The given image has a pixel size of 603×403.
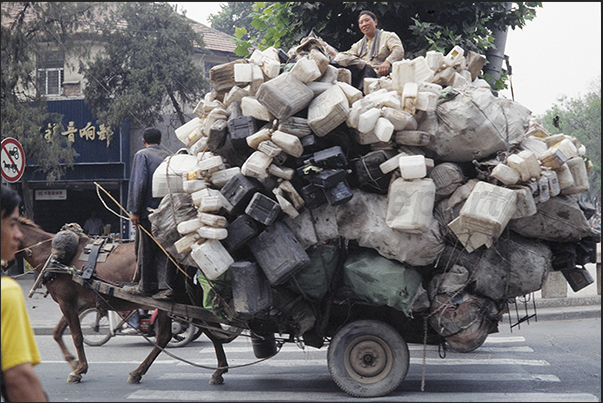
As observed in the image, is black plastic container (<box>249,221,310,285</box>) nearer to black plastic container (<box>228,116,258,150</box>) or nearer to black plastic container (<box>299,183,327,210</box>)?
black plastic container (<box>299,183,327,210</box>)

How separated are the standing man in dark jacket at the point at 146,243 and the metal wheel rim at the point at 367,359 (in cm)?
184

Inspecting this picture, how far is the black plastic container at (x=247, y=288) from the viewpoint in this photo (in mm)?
5051

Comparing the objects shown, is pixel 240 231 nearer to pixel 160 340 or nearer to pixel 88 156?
pixel 160 340

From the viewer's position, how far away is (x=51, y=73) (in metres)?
15.1

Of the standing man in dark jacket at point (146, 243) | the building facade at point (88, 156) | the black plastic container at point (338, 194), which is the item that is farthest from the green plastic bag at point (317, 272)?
the building facade at point (88, 156)

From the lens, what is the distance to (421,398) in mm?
5547

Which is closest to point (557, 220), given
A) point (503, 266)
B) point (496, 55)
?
point (503, 266)

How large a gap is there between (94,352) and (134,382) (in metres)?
2.60

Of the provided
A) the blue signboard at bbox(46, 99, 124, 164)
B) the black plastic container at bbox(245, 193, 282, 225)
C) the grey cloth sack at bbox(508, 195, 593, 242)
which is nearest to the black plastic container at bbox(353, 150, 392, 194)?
the black plastic container at bbox(245, 193, 282, 225)

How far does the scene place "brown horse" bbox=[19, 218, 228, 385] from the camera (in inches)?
260

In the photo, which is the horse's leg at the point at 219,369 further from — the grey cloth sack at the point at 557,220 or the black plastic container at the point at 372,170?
the grey cloth sack at the point at 557,220

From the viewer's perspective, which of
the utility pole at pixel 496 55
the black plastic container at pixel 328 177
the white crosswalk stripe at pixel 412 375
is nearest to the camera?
the black plastic container at pixel 328 177

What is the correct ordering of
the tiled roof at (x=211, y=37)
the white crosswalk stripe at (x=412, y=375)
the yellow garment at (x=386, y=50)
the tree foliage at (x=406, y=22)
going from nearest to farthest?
the white crosswalk stripe at (x=412, y=375) < the yellow garment at (x=386, y=50) < the tree foliage at (x=406, y=22) < the tiled roof at (x=211, y=37)

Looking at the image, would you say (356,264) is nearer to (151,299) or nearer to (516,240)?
(516,240)
